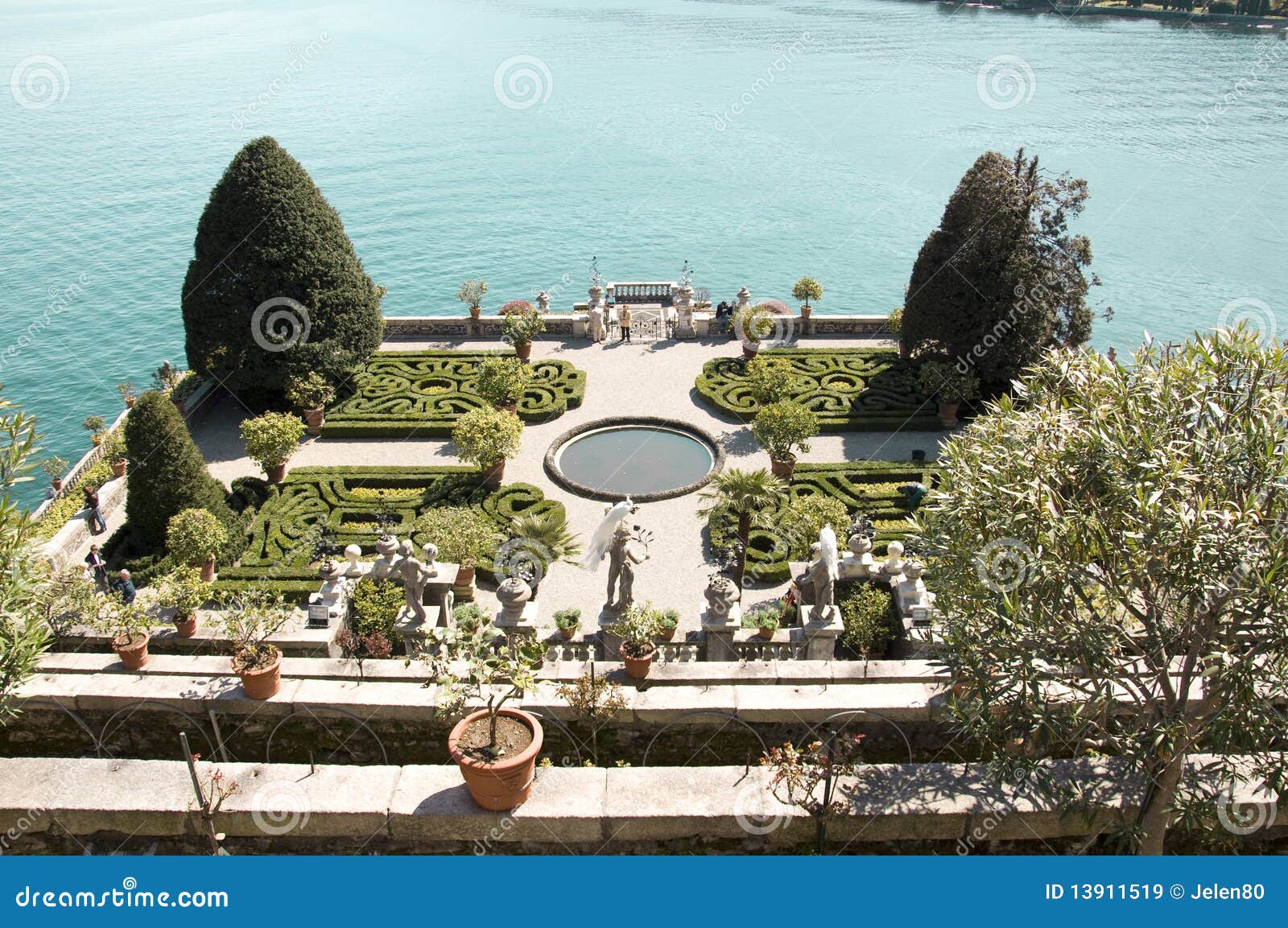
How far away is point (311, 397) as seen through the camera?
28.9 metres

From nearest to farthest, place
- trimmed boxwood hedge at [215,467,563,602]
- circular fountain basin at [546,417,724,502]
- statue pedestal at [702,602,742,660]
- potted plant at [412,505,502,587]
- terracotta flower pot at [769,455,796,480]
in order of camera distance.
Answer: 1. statue pedestal at [702,602,742,660]
2. potted plant at [412,505,502,587]
3. trimmed boxwood hedge at [215,467,563,602]
4. terracotta flower pot at [769,455,796,480]
5. circular fountain basin at [546,417,724,502]

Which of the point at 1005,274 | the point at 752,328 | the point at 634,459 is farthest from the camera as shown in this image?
the point at 752,328

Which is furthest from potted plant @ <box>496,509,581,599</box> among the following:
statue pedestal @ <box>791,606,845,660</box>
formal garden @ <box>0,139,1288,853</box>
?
statue pedestal @ <box>791,606,845,660</box>

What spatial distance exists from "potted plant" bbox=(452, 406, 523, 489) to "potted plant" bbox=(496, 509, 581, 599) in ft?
8.46

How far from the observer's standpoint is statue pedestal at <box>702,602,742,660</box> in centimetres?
1786

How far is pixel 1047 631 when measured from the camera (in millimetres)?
10617

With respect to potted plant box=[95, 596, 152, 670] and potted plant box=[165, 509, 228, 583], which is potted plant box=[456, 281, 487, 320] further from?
potted plant box=[95, 596, 152, 670]

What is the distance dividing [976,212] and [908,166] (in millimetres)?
50712

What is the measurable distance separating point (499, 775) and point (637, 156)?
77.1 m

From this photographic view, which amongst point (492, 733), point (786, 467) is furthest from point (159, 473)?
point (786, 467)

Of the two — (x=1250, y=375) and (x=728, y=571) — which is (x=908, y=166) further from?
(x=1250, y=375)

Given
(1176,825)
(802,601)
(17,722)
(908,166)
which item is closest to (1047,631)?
Result: (1176,825)

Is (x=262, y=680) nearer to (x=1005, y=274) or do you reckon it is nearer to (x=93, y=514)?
(x=93, y=514)

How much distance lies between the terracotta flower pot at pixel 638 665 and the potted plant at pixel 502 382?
15.2 m
